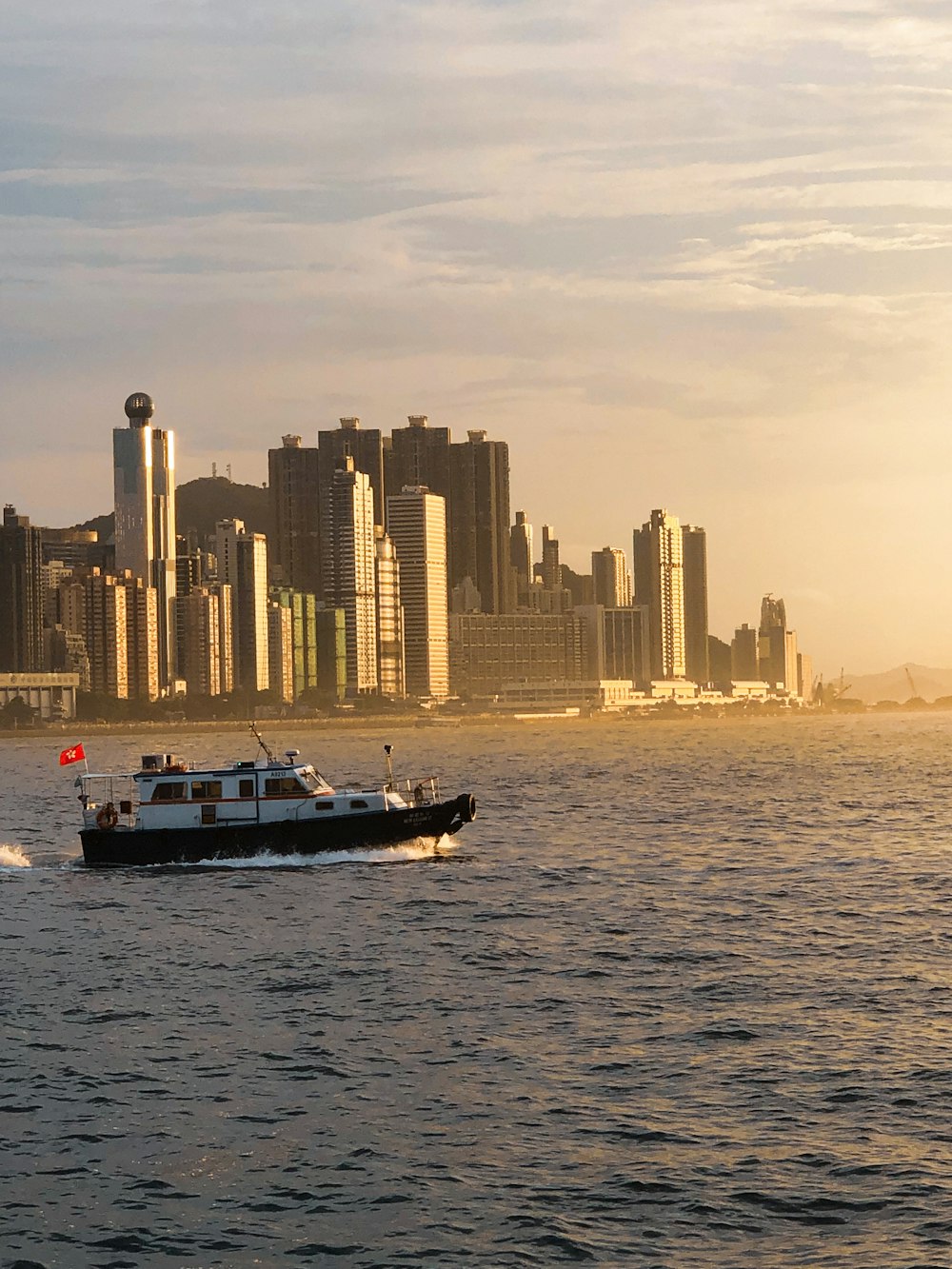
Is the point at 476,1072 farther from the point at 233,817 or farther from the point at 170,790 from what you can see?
the point at 233,817

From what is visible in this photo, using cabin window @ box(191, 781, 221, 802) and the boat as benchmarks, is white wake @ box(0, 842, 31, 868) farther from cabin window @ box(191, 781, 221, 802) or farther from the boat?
cabin window @ box(191, 781, 221, 802)

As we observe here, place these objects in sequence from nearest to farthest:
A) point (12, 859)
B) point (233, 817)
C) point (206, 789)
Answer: point (206, 789)
point (233, 817)
point (12, 859)

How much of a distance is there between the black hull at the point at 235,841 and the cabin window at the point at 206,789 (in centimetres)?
172

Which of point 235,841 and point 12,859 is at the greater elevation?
point 235,841

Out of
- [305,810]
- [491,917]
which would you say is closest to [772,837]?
[305,810]

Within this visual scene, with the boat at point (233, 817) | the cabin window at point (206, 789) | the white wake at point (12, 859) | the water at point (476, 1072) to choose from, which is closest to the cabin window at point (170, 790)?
→ the boat at point (233, 817)

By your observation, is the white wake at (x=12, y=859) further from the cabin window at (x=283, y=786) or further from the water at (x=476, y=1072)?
the cabin window at (x=283, y=786)

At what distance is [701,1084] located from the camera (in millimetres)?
36688

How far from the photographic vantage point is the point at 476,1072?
125ft

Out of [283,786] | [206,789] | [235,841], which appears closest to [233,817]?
[235,841]

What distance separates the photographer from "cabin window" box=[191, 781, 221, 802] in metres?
78.6

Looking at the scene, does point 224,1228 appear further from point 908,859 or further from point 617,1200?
point 908,859

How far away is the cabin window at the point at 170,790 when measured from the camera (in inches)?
3098

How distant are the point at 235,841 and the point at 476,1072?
43766 mm
